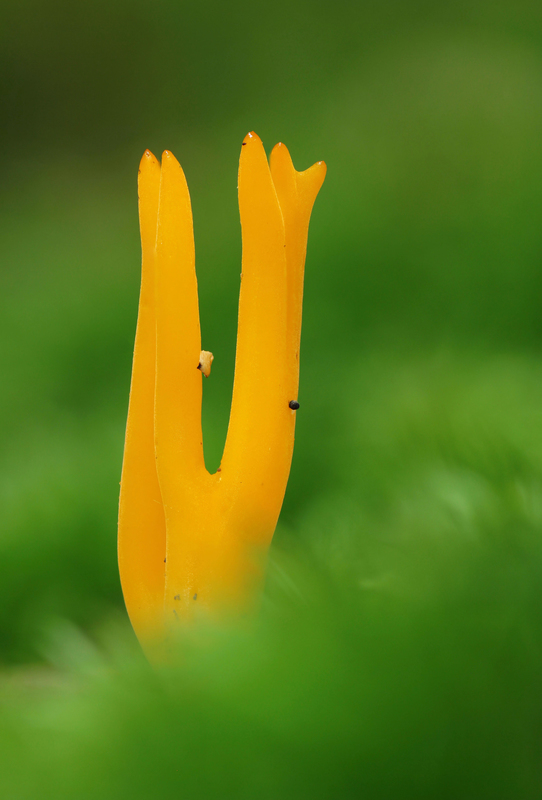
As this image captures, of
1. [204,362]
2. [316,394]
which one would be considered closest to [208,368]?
[204,362]

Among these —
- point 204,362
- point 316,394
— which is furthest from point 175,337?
point 316,394

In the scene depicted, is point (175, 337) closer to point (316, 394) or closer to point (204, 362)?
point (204, 362)

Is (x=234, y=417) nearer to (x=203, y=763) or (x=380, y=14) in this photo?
(x=203, y=763)

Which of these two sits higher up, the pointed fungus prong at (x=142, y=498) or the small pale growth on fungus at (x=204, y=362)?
the small pale growth on fungus at (x=204, y=362)

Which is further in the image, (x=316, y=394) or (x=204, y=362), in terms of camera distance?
(x=316, y=394)

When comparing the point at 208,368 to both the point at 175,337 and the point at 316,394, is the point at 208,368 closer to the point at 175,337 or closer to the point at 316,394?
the point at 175,337
